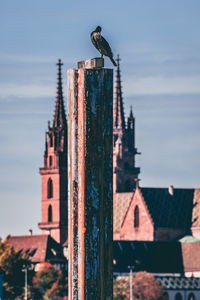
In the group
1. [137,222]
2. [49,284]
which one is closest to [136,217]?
[137,222]

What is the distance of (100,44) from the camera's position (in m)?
11.3

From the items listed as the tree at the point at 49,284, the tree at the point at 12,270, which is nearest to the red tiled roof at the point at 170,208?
the tree at the point at 49,284

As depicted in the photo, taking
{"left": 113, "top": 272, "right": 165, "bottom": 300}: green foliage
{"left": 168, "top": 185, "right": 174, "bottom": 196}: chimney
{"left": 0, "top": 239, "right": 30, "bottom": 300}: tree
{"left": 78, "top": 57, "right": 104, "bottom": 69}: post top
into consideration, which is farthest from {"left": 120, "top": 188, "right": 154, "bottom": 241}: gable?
{"left": 78, "top": 57, "right": 104, "bottom": 69}: post top

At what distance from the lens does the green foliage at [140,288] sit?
15038cm

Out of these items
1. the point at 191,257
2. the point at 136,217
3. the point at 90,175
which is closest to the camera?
the point at 90,175

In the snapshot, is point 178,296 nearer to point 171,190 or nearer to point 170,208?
point 170,208

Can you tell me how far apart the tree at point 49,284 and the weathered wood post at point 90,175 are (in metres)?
144

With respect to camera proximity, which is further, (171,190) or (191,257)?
(171,190)

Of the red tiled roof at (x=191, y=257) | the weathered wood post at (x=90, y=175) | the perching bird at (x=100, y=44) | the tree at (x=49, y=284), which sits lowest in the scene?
the weathered wood post at (x=90, y=175)

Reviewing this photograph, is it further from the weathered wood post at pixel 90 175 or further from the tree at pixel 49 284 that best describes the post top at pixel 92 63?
the tree at pixel 49 284

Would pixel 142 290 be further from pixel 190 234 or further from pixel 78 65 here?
pixel 78 65

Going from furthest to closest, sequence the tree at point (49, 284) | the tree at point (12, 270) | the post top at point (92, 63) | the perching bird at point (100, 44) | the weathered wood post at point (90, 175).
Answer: the tree at point (49, 284), the tree at point (12, 270), the perching bird at point (100, 44), the post top at point (92, 63), the weathered wood post at point (90, 175)

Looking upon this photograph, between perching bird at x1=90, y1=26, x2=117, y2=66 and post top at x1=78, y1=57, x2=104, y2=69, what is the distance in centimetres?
31

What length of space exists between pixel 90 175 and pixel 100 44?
1.45 metres
